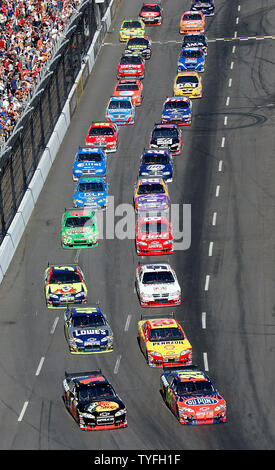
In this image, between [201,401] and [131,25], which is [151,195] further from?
[131,25]

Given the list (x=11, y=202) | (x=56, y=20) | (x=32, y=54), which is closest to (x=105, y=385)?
(x=11, y=202)

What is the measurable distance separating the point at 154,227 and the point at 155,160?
346 inches

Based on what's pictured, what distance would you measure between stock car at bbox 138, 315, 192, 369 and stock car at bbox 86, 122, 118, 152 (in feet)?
69.2

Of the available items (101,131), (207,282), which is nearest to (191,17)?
(101,131)

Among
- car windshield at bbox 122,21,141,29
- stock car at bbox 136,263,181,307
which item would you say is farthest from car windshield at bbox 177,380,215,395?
car windshield at bbox 122,21,141,29

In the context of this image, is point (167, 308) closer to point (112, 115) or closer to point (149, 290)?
point (149, 290)

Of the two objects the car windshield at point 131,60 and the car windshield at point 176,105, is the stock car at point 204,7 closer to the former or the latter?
the car windshield at point 131,60

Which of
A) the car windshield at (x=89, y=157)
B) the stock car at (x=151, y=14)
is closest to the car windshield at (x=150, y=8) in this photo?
the stock car at (x=151, y=14)

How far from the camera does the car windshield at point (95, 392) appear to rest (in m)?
37.2

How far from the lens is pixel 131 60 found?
243 ft

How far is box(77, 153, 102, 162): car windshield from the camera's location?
59.4 metres

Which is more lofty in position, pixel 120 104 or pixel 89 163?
pixel 120 104
